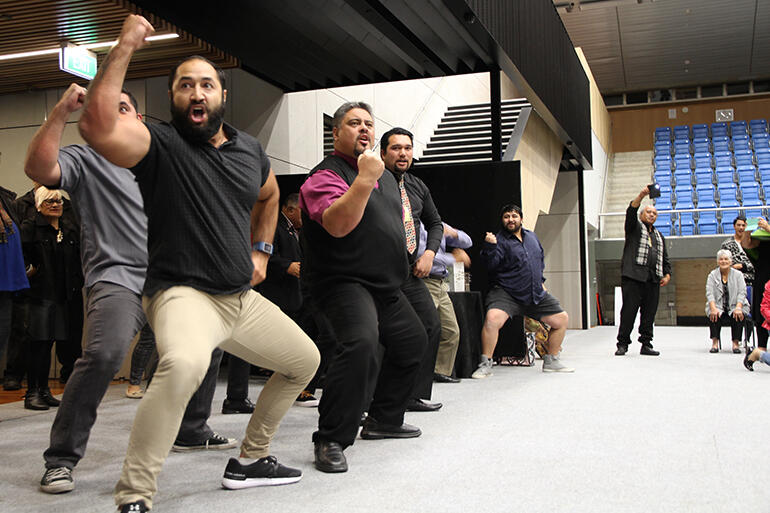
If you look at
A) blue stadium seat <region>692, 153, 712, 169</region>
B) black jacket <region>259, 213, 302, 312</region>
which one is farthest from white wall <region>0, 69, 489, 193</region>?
blue stadium seat <region>692, 153, 712, 169</region>

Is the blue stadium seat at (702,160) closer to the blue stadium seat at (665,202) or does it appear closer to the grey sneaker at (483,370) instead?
the blue stadium seat at (665,202)

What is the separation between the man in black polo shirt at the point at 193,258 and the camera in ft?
7.23

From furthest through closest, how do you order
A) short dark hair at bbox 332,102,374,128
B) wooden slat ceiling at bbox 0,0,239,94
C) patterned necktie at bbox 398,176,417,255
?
wooden slat ceiling at bbox 0,0,239,94
patterned necktie at bbox 398,176,417,255
short dark hair at bbox 332,102,374,128

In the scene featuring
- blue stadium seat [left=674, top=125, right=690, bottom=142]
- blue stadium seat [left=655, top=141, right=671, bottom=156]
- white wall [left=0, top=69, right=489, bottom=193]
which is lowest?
white wall [left=0, top=69, right=489, bottom=193]

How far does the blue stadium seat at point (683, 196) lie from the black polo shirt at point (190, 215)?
18.9m

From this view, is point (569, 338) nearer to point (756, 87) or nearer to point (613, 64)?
point (613, 64)

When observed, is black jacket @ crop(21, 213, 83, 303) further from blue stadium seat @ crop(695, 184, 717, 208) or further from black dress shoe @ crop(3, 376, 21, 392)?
blue stadium seat @ crop(695, 184, 717, 208)

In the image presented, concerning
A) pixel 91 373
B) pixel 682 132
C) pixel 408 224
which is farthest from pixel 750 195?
pixel 91 373

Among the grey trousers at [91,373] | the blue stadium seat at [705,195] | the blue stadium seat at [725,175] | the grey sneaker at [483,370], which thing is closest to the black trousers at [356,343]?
the grey trousers at [91,373]

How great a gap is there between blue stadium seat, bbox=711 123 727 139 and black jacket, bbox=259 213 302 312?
70.9 feet

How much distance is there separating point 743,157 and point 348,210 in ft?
72.4

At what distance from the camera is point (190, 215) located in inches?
96.7

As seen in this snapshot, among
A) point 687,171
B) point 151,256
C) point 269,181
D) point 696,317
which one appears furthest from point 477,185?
point 687,171

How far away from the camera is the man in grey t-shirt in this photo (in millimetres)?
2896
